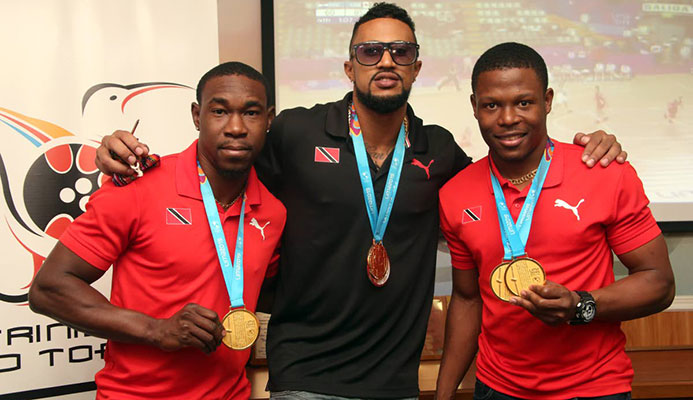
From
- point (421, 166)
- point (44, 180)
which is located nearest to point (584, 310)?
point (421, 166)

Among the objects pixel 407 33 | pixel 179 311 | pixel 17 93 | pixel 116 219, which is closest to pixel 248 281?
pixel 179 311

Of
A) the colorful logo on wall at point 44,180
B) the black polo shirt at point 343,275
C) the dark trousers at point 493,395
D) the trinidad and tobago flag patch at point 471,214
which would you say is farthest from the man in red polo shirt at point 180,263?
the colorful logo on wall at point 44,180

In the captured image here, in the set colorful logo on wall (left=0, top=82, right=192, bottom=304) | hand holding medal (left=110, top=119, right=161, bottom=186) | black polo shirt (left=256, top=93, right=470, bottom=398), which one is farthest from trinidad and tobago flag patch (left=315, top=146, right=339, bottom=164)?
colorful logo on wall (left=0, top=82, right=192, bottom=304)

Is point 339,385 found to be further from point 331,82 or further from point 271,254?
point 331,82

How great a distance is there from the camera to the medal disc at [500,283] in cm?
196

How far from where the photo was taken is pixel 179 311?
1774mm

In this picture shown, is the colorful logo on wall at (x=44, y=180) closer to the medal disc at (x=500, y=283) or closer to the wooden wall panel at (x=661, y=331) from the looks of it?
the medal disc at (x=500, y=283)

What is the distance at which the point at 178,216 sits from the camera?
1968 millimetres

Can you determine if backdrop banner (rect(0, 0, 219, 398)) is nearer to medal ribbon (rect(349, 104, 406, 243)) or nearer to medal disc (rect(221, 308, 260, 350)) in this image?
medal ribbon (rect(349, 104, 406, 243))

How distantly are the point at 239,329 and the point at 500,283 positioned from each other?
0.87 metres

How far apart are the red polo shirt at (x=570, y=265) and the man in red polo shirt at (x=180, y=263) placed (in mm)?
870

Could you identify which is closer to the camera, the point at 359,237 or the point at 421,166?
the point at 359,237

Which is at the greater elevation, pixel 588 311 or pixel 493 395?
pixel 588 311

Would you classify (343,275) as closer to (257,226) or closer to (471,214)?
(257,226)
